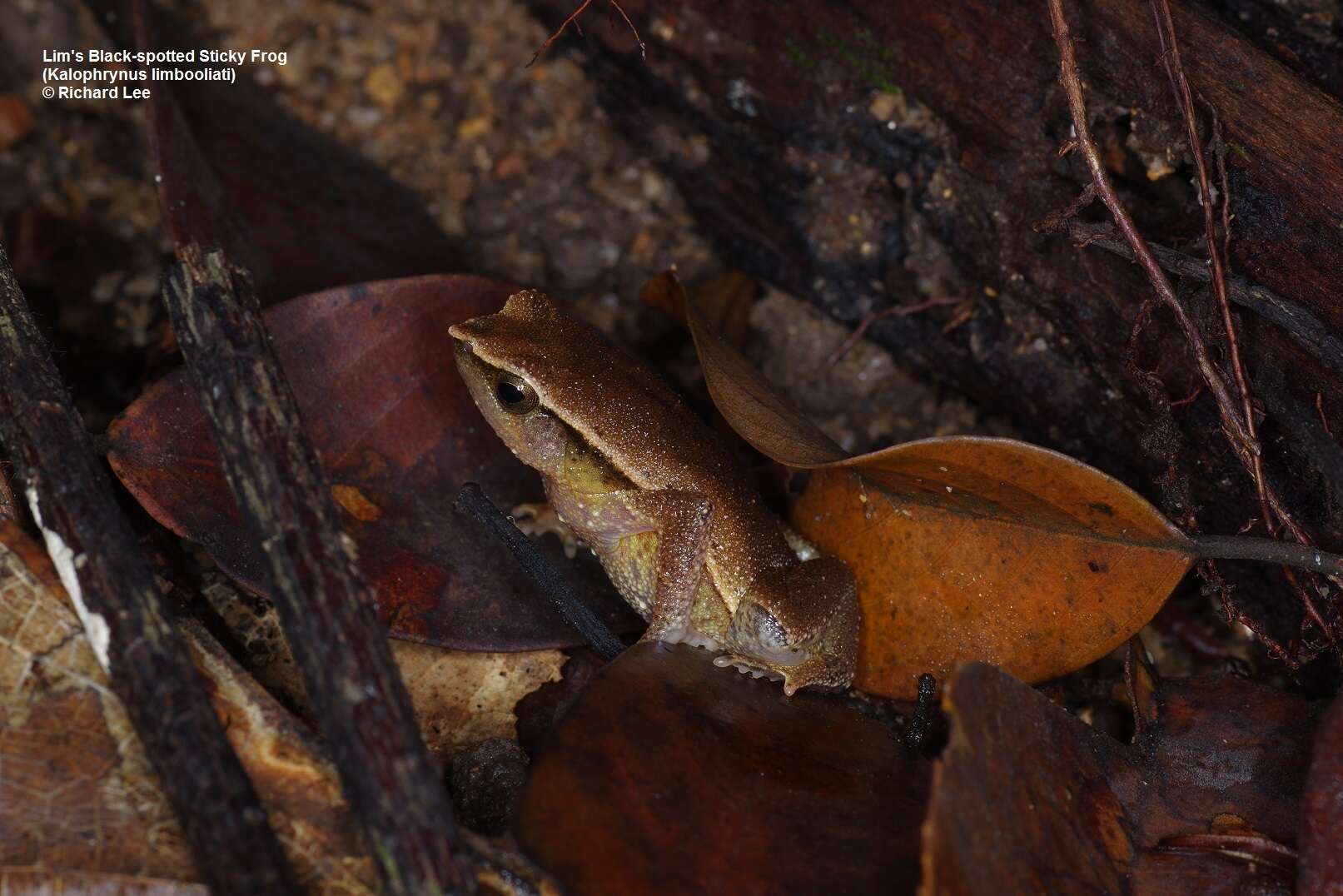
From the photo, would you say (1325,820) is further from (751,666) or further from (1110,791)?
(751,666)

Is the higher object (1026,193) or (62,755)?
(1026,193)

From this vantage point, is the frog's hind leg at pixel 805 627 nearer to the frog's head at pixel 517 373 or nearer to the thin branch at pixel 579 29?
the frog's head at pixel 517 373

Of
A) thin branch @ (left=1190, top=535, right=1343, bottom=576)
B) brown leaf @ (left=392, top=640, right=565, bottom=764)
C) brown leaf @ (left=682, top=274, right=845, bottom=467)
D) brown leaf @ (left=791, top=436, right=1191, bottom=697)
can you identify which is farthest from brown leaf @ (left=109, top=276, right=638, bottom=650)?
thin branch @ (left=1190, top=535, right=1343, bottom=576)

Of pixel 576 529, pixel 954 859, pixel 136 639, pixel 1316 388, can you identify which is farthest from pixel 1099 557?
pixel 136 639

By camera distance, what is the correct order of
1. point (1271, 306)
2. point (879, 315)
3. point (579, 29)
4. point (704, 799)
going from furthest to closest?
point (879, 315) < point (579, 29) < point (1271, 306) < point (704, 799)

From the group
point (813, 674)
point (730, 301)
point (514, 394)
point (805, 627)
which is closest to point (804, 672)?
point (813, 674)

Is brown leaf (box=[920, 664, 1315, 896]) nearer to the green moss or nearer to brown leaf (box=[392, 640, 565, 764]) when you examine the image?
brown leaf (box=[392, 640, 565, 764])

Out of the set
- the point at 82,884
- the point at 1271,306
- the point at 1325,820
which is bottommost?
the point at 82,884
